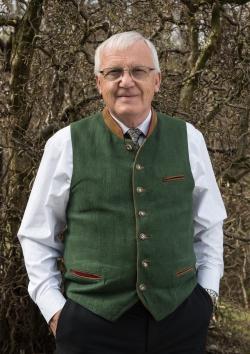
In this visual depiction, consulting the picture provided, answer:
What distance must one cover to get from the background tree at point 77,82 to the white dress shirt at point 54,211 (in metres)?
1.34

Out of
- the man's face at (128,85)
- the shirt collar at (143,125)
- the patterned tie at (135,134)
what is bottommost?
the patterned tie at (135,134)

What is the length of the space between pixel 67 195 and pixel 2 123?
149cm

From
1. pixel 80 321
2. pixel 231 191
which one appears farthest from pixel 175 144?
pixel 231 191

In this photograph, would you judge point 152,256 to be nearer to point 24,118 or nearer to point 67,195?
point 67,195

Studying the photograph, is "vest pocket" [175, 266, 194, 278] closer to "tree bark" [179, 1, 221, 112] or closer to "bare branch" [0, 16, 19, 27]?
"tree bark" [179, 1, 221, 112]

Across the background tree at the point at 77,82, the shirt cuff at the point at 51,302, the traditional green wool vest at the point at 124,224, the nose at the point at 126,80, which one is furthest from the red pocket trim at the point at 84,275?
the background tree at the point at 77,82

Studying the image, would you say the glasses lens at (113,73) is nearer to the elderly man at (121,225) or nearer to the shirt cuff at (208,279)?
the elderly man at (121,225)

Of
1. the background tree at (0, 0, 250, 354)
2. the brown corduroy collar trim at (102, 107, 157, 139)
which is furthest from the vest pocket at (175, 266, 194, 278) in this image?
the background tree at (0, 0, 250, 354)

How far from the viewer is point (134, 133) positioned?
199 centimetres

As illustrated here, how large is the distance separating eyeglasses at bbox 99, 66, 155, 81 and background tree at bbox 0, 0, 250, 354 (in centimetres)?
139

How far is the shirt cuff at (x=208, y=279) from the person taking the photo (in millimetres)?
2107

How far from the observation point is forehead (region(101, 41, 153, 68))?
192 cm

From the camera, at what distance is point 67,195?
6.35 feet

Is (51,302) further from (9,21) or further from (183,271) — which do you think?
(9,21)
